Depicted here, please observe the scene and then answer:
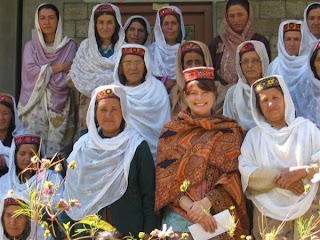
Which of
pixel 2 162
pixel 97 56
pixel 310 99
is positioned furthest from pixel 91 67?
pixel 310 99

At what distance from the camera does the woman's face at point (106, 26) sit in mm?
5766

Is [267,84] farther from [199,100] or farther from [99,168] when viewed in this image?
[99,168]

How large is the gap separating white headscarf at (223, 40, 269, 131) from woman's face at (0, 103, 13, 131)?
5.57ft

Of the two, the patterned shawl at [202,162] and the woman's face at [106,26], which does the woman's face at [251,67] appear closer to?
the patterned shawl at [202,162]

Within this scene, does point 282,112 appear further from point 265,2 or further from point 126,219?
point 265,2

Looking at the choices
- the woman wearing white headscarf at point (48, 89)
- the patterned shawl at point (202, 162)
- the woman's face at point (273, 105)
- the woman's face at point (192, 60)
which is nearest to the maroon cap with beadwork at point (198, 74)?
the patterned shawl at point (202, 162)

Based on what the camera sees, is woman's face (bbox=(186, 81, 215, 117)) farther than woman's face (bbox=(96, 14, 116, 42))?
No

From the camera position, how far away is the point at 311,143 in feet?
14.1

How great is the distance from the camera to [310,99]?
506 cm

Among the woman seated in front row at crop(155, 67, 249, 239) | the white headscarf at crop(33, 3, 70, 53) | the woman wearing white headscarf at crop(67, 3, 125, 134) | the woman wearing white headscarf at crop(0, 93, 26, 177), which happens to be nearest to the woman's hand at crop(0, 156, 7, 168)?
the woman wearing white headscarf at crop(0, 93, 26, 177)

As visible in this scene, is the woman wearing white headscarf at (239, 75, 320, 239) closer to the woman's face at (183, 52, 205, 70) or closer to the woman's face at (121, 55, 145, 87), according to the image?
the woman's face at (183, 52, 205, 70)

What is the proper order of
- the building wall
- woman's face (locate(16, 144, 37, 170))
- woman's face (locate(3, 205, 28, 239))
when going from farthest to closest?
the building wall
woman's face (locate(16, 144, 37, 170))
woman's face (locate(3, 205, 28, 239))

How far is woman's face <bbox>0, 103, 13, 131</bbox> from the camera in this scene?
5695 mm

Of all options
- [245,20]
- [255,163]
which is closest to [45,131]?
[245,20]
